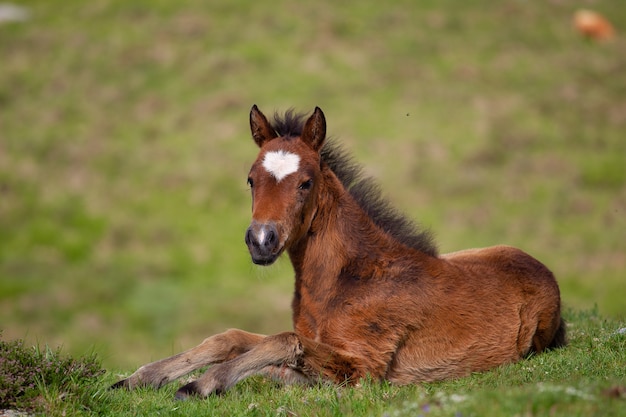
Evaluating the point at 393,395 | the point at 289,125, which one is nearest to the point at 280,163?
the point at 289,125

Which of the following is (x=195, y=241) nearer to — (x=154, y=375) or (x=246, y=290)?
(x=246, y=290)

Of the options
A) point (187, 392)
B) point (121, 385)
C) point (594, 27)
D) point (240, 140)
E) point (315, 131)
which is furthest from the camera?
point (594, 27)

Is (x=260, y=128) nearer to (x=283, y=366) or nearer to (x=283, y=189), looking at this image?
(x=283, y=189)

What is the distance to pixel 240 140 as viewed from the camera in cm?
3809

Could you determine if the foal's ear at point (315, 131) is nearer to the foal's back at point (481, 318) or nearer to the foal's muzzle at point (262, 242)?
the foal's muzzle at point (262, 242)

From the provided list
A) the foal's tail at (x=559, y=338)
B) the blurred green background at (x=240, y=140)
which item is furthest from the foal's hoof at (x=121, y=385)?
the blurred green background at (x=240, y=140)

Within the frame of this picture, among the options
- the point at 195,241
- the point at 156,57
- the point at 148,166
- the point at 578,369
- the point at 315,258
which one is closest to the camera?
the point at 578,369

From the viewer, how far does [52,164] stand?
37781 mm

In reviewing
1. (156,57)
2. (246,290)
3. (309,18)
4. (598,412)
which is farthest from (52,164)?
(598,412)

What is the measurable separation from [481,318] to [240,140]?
97.0 feet

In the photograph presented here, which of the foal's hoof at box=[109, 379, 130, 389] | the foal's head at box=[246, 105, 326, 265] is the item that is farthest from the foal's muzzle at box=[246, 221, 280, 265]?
the foal's hoof at box=[109, 379, 130, 389]

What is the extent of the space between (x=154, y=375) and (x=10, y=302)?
2419 cm

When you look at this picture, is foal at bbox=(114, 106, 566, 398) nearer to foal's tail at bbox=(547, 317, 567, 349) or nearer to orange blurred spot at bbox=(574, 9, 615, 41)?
foal's tail at bbox=(547, 317, 567, 349)

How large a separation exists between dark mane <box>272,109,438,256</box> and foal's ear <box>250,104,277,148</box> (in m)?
0.15
